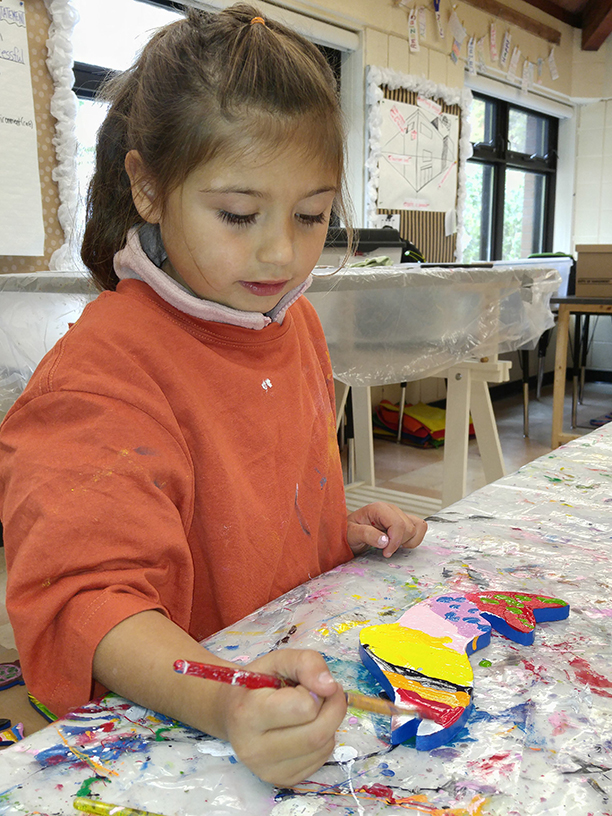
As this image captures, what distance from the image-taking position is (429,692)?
1.24 feet

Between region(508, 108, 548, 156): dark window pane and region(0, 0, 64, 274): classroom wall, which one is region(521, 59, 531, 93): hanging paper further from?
region(0, 0, 64, 274): classroom wall

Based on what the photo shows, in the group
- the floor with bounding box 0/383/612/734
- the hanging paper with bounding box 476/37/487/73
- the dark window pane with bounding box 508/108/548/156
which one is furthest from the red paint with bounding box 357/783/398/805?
the dark window pane with bounding box 508/108/548/156

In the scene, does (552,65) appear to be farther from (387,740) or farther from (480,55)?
(387,740)

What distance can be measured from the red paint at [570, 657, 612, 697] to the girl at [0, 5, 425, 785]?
167 mm

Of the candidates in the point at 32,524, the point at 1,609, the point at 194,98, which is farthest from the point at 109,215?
the point at 1,609

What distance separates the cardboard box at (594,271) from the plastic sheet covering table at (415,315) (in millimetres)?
1615

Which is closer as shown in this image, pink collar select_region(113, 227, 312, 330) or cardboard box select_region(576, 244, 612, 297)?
pink collar select_region(113, 227, 312, 330)

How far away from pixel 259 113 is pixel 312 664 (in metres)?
0.40

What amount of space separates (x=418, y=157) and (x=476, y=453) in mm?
1610

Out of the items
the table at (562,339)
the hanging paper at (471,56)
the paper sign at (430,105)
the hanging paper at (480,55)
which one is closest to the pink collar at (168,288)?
the table at (562,339)

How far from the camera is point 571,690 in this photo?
402mm

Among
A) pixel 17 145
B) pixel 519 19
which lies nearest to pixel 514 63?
pixel 519 19

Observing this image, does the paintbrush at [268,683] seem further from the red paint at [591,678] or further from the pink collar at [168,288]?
the pink collar at [168,288]

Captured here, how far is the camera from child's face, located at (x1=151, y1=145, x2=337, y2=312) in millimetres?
512
